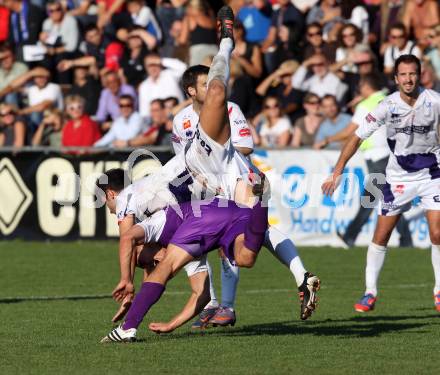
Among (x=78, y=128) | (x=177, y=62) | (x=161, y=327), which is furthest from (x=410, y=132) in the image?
(x=177, y=62)

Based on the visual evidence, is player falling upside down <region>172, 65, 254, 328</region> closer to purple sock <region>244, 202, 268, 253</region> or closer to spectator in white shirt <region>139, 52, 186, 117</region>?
purple sock <region>244, 202, 268, 253</region>

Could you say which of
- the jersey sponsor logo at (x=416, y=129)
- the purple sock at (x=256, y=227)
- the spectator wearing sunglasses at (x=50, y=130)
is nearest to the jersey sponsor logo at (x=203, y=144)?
the purple sock at (x=256, y=227)

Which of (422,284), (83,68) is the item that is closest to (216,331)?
(422,284)

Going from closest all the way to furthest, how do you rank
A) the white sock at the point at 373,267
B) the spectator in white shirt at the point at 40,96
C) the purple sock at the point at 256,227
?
the purple sock at the point at 256,227
the white sock at the point at 373,267
the spectator in white shirt at the point at 40,96

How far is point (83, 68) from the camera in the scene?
21297mm

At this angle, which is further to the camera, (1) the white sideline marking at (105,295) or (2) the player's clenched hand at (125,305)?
(1) the white sideline marking at (105,295)

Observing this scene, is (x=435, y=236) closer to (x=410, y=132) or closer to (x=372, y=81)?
(x=410, y=132)

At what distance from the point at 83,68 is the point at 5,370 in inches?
570

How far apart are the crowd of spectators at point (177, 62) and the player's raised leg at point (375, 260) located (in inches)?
244

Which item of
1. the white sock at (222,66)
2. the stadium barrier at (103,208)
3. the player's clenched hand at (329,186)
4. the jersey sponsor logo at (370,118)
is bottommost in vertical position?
the stadium barrier at (103,208)

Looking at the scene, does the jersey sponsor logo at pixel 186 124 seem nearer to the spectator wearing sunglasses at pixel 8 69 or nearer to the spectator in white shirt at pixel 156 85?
the spectator in white shirt at pixel 156 85

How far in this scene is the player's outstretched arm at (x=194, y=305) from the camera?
8633 millimetres

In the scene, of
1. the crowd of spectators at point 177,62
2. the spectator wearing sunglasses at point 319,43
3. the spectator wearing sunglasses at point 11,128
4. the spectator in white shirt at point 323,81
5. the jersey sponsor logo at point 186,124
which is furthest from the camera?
the spectator wearing sunglasses at point 11,128

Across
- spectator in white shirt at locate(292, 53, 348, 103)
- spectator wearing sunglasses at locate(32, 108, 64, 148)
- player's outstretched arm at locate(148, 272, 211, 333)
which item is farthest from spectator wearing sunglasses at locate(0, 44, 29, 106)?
player's outstretched arm at locate(148, 272, 211, 333)
